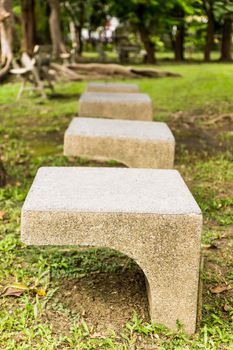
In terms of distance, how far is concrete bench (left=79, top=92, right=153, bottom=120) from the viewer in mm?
6586

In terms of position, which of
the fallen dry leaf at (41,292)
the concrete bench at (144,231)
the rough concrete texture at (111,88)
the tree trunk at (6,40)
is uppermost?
the tree trunk at (6,40)

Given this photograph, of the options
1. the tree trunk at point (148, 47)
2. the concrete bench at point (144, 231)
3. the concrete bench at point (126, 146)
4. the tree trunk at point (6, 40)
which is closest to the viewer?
the concrete bench at point (144, 231)

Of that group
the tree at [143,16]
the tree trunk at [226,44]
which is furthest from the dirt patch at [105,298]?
the tree trunk at [226,44]

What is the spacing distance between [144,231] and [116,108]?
4.15 meters

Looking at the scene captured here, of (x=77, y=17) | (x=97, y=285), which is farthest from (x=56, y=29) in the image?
(x=97, y=285)

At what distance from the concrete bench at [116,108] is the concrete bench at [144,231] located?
151 inches

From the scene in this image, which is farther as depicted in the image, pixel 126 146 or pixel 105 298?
pixel 126 146

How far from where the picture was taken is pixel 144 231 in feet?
8.48

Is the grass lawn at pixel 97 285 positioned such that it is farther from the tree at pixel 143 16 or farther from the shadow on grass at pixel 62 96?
the tree at pixel 143 16

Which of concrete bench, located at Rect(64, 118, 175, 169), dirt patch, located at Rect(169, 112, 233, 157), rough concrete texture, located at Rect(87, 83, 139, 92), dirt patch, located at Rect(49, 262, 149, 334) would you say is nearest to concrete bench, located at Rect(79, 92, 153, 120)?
dirt patch, located at Rect(169, 112, 233, 157)

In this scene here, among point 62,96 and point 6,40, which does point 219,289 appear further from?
point 62,96

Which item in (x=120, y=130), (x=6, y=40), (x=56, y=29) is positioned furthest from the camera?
(x=56, y=29)

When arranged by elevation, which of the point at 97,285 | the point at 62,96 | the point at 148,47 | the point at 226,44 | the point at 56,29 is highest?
the point at 97,285

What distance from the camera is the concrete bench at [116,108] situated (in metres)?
6.59
